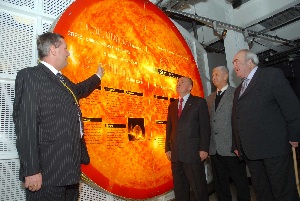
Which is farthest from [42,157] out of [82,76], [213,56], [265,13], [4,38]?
[213,56]

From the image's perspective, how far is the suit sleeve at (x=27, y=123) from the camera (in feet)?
4.36

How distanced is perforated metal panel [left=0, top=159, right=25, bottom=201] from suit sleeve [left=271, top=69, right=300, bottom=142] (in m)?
2.11

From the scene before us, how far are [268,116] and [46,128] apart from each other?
1673 millimetres

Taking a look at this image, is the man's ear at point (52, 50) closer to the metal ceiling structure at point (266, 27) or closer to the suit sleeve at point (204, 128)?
the suit sleeve at point (204, 128)

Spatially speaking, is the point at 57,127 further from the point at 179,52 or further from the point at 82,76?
the point at 179,52

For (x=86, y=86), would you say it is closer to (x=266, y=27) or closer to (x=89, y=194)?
(x=89, y=194)

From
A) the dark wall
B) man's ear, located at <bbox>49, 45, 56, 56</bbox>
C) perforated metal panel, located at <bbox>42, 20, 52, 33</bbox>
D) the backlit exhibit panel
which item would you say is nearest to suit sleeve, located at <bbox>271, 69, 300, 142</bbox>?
the backlit exhibit panel

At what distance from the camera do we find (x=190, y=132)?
254cm

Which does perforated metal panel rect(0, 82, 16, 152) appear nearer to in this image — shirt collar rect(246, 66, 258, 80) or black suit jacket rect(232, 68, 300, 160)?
black suit jacket rect(232, 68, 300, 160)

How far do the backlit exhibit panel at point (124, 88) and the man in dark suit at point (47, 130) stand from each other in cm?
48

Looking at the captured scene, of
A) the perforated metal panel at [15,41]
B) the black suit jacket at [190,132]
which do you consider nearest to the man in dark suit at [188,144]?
the black suit jacket at [190,132]

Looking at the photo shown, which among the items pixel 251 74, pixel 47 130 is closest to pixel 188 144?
pixel 251 74

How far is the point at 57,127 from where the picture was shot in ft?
4.83

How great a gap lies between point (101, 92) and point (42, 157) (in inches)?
38.1
